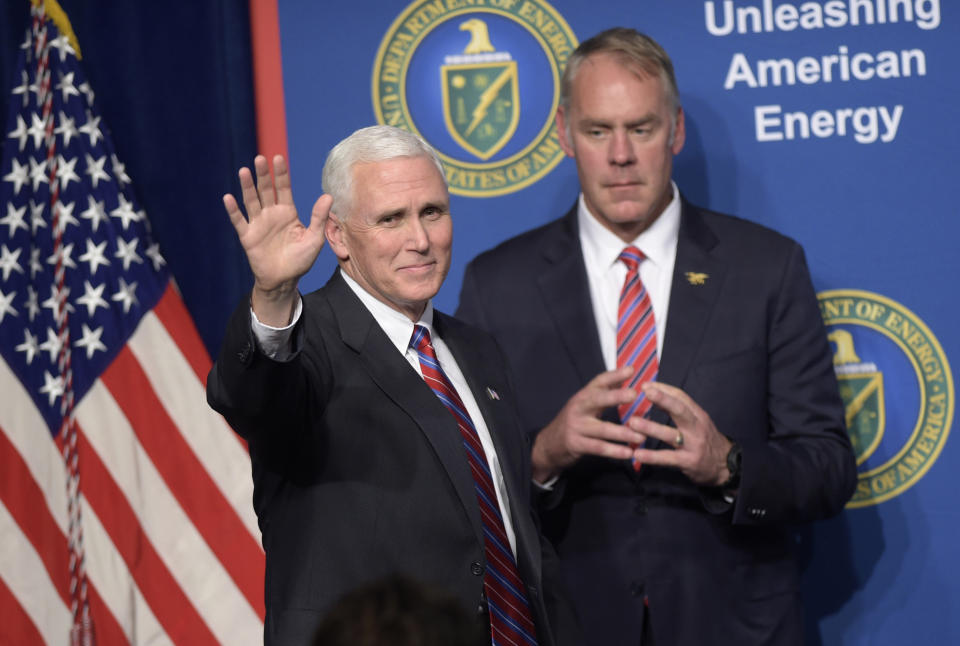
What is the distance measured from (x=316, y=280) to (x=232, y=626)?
38.0 inches

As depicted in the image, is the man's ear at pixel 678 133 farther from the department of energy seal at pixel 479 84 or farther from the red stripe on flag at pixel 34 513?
the red stripe on flag at pixel 34 513

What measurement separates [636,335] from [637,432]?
308 millimetres

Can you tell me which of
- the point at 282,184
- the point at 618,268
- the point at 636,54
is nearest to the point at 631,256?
the point at 618,268

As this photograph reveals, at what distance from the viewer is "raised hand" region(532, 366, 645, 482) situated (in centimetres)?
238

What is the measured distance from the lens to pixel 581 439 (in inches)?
96.4

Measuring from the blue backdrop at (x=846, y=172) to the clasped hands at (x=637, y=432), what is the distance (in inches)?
34.0

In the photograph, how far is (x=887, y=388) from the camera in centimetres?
321

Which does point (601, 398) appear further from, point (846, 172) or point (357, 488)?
point (846, 172)

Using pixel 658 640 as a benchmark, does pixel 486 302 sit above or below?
above

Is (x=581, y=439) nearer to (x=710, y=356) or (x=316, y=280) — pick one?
(x=710, y=356)

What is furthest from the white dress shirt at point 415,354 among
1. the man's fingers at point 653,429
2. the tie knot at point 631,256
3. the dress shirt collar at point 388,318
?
the tie knot at point 631,256

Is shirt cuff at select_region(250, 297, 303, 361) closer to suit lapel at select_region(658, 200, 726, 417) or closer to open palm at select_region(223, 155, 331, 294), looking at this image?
open palm at select_region(223, 155, 331, 294)

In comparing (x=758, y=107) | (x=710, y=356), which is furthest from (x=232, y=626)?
(x=758, y=107)

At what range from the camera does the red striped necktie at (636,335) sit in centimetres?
275
